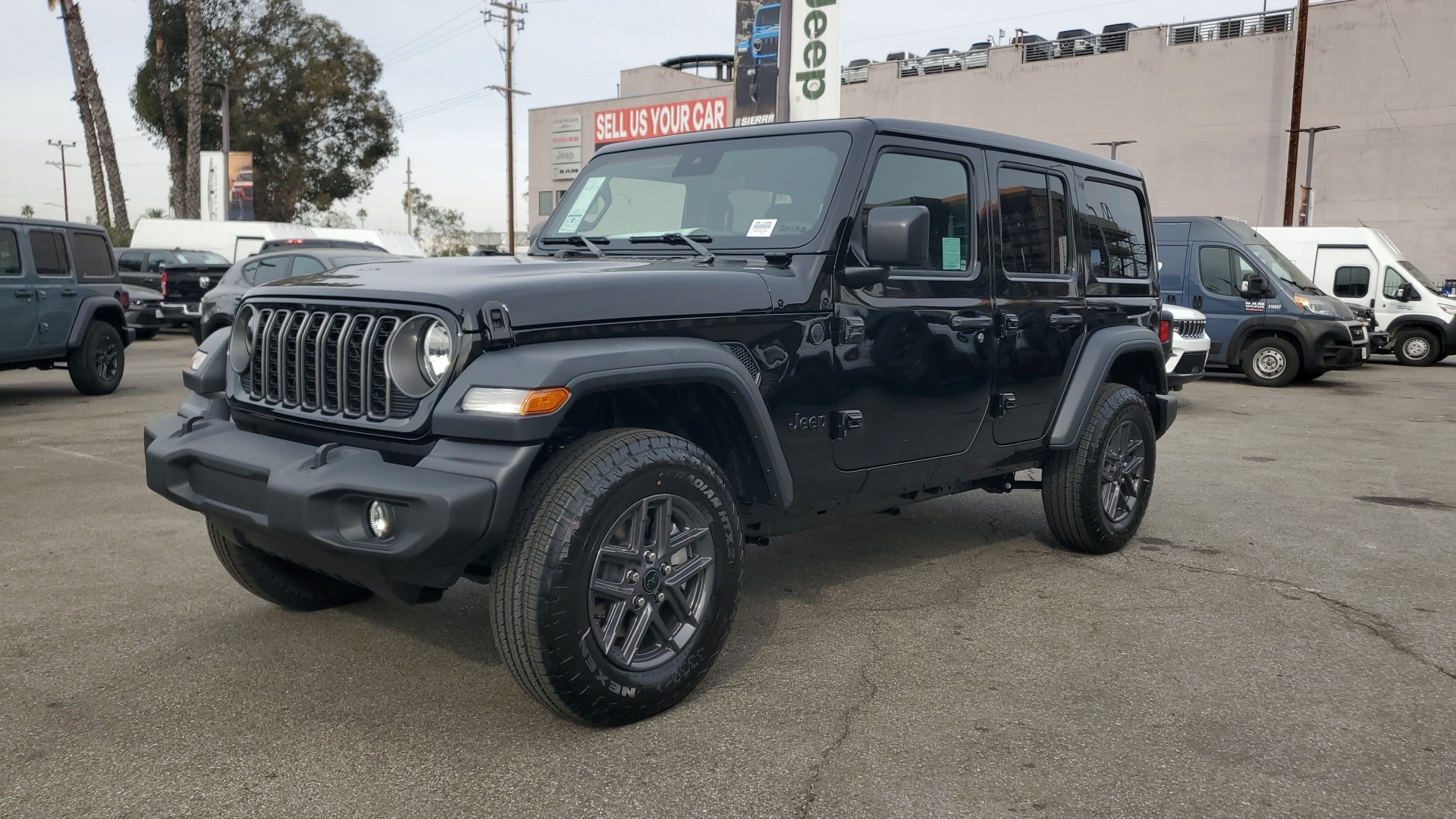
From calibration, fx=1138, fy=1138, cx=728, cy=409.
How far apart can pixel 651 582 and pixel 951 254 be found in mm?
2022

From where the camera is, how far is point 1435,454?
9648 millimetres

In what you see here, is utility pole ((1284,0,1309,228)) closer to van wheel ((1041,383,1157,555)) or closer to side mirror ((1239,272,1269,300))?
side mirror ((1239,272,1269,300))

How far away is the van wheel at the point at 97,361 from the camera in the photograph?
478 inches

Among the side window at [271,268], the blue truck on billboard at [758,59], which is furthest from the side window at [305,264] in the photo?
the blue truck on billboard at [758,59]

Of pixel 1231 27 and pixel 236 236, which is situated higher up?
pixel 1231 27

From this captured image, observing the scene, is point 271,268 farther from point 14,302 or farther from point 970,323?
point 970,323

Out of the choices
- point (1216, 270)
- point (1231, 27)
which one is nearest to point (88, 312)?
point (1216, 270)

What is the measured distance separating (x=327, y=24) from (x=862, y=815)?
52.2 m

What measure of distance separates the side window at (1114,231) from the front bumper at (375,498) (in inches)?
137

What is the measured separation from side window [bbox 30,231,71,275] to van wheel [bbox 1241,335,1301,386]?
14661 millimetres

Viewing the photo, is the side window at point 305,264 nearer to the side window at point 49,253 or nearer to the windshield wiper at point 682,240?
the side window at point 49,253

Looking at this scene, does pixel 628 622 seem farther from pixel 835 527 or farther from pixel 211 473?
pixel 835 527

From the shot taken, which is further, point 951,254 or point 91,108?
point 91,108

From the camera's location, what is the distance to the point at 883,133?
14.4 feet
